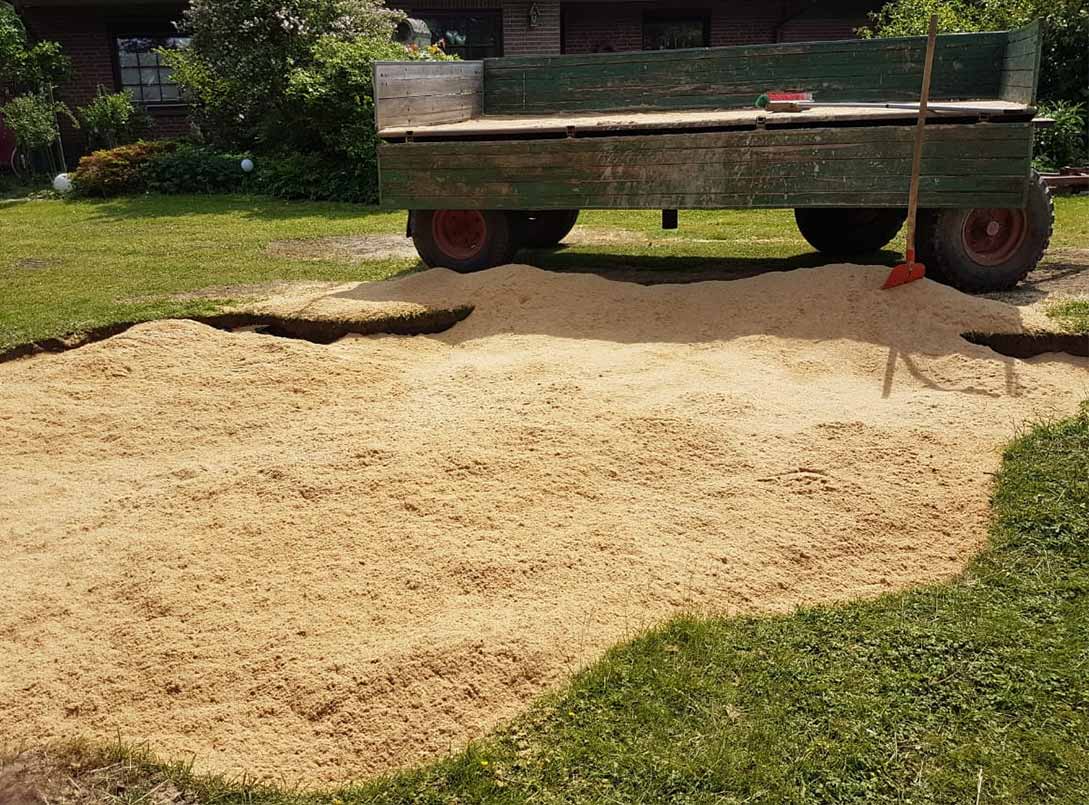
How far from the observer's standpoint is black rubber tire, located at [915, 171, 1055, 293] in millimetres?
6840

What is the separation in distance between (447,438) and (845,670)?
6.76 feet

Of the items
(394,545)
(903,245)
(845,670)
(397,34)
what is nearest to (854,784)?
(845,670)

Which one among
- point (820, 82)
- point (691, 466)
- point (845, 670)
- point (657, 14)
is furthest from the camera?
point (657, 14)

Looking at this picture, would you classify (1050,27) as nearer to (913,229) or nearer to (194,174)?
(913,229)

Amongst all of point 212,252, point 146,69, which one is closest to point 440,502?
point 212,252

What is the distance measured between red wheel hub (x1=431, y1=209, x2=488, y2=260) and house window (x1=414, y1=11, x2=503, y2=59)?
12065mm

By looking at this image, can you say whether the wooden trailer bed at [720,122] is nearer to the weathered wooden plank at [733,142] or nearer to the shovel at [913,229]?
the weathered wooden plank at [733,142]

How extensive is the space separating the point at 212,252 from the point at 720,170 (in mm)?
5329

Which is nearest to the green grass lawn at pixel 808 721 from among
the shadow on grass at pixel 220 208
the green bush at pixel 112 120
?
the shadow on grass at pixel 220 208

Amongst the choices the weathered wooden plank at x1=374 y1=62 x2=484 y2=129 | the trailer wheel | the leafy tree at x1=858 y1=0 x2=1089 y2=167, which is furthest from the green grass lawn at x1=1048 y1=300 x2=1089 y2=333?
the leafy tree at x1=858 y1=0 x2=1089 y2=167

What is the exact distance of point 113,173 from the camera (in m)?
14.9

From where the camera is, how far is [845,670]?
9.50ft

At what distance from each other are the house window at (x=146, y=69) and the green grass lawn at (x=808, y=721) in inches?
724

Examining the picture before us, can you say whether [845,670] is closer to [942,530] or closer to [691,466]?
[942,530]
